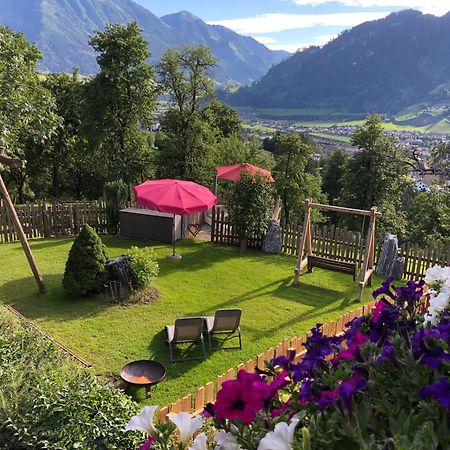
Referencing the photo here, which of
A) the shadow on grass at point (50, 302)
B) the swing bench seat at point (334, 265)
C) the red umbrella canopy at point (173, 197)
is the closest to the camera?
the shadow on grass at point (50, 302)

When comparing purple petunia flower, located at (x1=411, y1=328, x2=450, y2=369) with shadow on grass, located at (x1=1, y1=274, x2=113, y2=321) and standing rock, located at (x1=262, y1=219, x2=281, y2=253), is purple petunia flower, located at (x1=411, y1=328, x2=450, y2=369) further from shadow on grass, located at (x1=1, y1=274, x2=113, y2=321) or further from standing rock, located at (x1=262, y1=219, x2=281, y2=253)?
standing rock, located at (x1=262, y1=219, x2=281, y2=253)

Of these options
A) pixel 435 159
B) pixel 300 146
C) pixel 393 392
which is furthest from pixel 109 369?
pixel 300 146

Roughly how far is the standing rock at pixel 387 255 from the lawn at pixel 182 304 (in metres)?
0.69

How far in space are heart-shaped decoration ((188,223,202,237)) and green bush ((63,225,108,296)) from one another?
5.98 metres

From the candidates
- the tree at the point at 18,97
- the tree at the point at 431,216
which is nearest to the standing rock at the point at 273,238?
the tree at the point at 18,97

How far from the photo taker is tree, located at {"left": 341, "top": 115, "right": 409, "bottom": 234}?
22.2 m

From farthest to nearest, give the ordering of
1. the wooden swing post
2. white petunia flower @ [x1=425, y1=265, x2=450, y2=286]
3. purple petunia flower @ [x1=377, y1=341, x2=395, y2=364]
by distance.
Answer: the wooden swing post, white petunia flower @ [x1=425, y1=265, x2=450, y2=286], purple petunia flower @ [x1=377, y1=341, x2=395, y2=364]

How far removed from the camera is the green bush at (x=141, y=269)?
9.65m

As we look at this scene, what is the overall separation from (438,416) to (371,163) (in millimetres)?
22348

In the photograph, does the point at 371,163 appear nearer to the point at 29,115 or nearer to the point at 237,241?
the point at 237,241

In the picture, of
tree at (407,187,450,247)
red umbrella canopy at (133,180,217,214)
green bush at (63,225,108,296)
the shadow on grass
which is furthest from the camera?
tree at (407,187,450,247)

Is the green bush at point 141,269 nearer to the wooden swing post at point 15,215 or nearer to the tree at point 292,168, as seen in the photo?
the wooden swing post at point 15,215

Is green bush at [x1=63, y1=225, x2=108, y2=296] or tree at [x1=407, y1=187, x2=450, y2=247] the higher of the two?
green bush at [x1=63, y1=225, x2=108, y2=296]

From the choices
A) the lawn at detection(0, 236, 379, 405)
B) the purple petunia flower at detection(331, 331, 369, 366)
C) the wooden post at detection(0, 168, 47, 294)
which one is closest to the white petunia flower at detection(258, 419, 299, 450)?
the purple petunia flower at detection(331, 331, 369, 366)
